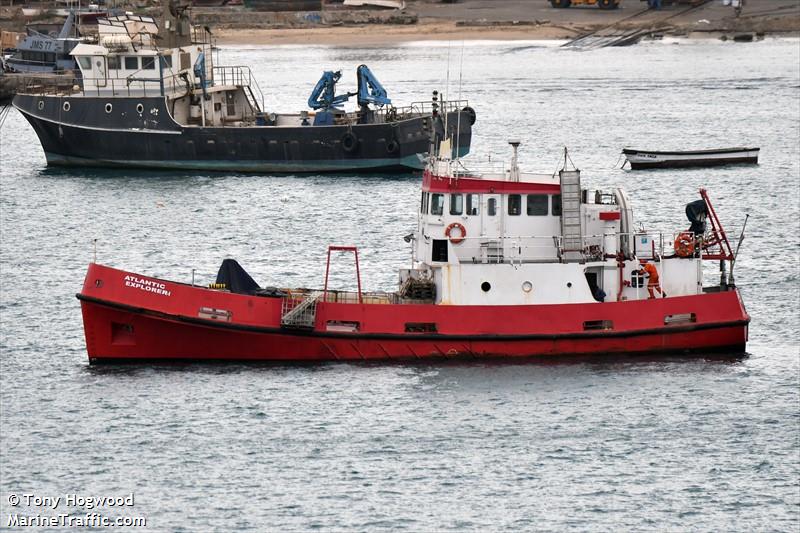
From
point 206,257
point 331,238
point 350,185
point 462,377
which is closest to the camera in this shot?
point 462,377

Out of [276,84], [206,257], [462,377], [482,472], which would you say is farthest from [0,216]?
[276,84]

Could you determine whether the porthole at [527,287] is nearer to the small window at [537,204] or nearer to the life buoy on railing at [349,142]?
the small window at [537,204]

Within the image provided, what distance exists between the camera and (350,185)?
63.4 m

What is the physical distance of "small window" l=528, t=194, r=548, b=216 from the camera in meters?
33.6

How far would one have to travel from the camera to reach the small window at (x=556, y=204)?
3356cm

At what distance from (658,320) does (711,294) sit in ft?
4.19

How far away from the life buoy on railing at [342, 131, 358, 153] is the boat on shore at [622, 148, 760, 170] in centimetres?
1172

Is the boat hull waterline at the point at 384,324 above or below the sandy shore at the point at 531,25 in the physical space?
below

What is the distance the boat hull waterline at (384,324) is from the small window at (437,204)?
2.30m

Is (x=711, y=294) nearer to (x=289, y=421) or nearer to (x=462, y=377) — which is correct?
(x=462, y=377)

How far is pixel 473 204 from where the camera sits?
3353cm

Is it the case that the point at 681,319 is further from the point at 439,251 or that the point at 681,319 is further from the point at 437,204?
the point at 437,204

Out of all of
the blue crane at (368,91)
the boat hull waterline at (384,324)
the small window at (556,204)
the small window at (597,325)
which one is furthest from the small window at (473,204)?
the blue crane at (368,91)

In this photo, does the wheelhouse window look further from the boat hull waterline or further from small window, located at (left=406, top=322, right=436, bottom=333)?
small window, located at (left=406, top=322, right=436, bottom=333)
